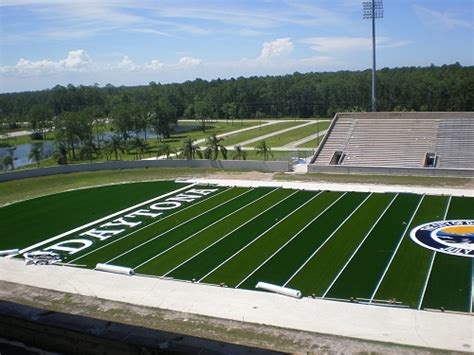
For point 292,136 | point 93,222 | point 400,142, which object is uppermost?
point 400,142

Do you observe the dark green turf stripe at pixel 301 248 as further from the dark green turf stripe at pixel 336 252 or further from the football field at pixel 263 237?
the dark green turf stripe at pixel 336 252

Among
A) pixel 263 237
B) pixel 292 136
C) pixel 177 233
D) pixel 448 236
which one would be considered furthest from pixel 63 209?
pixel 292 136

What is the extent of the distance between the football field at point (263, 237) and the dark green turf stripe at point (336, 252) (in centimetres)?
4

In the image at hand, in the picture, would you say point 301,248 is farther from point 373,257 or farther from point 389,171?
point 389,171

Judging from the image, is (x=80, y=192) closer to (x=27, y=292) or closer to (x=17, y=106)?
(x=27, y=292)

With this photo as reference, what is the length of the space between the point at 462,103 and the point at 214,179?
6108 cm

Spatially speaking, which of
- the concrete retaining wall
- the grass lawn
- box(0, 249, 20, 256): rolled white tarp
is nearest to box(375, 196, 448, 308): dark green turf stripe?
the concrete retaining wall

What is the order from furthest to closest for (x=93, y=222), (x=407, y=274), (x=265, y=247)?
(x=93, y=222)
(x=265, y=247)
(x=407, y=274)

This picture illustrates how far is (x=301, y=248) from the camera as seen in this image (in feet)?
74.5

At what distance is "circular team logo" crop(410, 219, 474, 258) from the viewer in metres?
21.7

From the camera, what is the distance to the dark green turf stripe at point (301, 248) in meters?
19.8

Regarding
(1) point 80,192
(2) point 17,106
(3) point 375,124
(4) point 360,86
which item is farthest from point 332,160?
(2) point 17,106

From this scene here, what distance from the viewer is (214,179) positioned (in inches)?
1503

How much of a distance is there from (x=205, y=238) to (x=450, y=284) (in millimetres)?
11184
